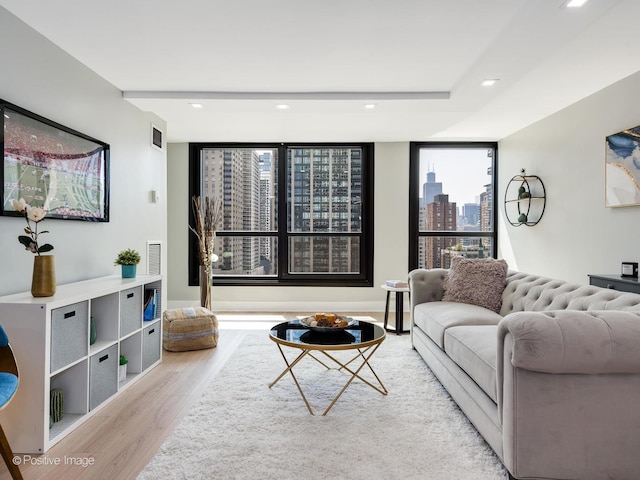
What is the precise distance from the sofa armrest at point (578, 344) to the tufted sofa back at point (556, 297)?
1.35 feet

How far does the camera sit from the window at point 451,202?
19.1 ft

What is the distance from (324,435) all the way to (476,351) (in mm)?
967

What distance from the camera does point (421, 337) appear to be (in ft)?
11.4

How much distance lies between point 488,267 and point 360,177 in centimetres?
284

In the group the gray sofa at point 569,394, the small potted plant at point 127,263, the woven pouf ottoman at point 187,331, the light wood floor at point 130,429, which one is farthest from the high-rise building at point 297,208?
the gray sofa at point 569,394

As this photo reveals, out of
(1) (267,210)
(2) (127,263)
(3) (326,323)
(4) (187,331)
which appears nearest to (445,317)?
(3) (326,323)

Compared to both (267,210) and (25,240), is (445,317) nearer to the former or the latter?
(25,240)

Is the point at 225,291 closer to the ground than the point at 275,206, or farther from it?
closer to the ground

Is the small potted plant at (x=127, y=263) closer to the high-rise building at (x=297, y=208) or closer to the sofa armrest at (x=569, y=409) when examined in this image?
the high-rise building at (x=297, y=208)

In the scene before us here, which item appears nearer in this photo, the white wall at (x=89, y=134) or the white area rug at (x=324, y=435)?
the white area rug at (x=324, y=435)

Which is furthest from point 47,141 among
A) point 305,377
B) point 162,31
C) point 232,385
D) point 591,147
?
point 591,147

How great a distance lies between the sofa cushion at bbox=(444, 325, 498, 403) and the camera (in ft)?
6.57

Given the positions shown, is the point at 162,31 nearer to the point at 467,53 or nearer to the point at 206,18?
the point at 206,18

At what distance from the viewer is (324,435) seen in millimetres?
2197
